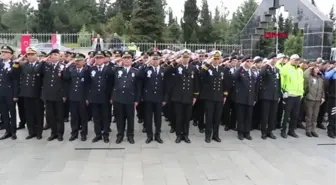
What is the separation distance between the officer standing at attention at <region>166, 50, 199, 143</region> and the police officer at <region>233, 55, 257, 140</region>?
2.91ft

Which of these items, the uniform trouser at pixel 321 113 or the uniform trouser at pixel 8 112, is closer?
the uniform trouser at pixel 8 112

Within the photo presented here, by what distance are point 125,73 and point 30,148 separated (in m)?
2.09

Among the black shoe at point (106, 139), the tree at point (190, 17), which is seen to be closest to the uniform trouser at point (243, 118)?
the black shoe at point (106, 139)

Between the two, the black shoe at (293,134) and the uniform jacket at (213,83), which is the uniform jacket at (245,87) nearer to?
the uniform jacket at (213,83)

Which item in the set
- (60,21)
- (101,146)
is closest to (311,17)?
(101,146)

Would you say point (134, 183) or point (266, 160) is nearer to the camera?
point (134, 183)

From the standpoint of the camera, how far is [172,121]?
8117mm

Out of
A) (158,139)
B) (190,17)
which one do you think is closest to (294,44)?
(190,17)

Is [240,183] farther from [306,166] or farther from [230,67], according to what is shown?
[230,67]

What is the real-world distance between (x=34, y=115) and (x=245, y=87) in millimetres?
4111

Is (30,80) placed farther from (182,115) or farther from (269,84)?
(269,84)

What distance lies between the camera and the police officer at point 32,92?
6918 millimetres

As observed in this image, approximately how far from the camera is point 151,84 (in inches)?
273

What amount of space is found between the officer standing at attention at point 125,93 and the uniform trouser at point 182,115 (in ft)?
2.58
